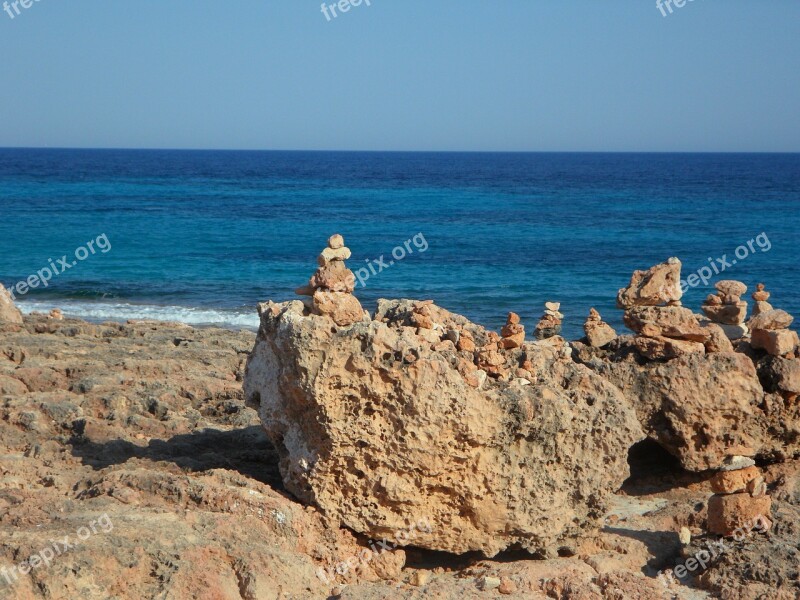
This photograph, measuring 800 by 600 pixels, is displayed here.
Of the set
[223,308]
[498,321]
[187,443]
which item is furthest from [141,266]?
[187,443]

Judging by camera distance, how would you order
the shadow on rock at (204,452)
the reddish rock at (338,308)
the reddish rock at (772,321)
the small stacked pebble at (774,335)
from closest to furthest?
the reddish rock at (338,308), the shadow on rock at (204,452), the small stacked pebble at (774,335), the reddish rock at (772,321)

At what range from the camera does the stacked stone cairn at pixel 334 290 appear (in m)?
7.06

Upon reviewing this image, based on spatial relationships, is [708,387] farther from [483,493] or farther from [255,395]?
[255,395]

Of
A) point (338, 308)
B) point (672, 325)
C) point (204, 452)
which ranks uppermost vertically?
point (338, 308)

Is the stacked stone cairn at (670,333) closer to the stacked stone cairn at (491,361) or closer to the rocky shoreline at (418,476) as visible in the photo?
the rocky shoreline at (418,476)

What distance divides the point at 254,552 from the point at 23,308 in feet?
65.7

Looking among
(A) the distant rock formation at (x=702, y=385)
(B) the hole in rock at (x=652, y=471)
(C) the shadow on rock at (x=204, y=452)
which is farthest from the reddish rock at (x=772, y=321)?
(C) the shadow on rock at (x=204, y=452)

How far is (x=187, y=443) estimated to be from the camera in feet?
27.6

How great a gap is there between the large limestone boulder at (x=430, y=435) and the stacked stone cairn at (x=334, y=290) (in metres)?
0.21

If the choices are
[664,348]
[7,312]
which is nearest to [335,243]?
[664,348]
